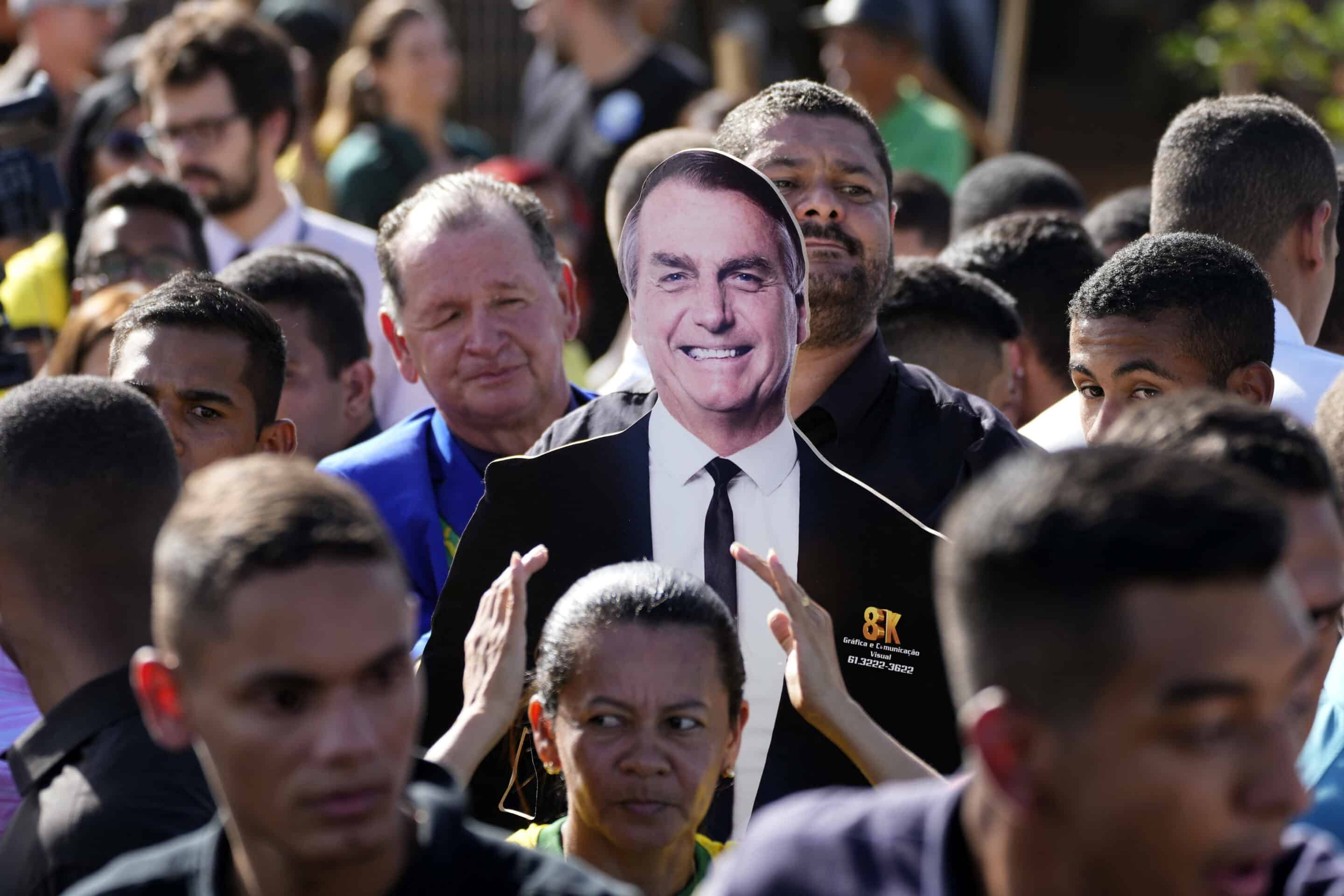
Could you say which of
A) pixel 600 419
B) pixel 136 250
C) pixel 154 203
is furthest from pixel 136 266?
pixel 600 419

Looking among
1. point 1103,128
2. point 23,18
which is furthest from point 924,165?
point 1103,128

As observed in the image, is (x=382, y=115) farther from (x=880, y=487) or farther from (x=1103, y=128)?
(x=1103, y=128)

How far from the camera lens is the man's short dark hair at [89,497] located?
248 cm

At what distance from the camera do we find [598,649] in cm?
262

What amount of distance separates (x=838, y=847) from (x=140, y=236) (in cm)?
377

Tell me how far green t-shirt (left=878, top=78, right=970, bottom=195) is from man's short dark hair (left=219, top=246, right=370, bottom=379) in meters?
2.90

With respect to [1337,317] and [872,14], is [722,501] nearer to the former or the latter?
[1337,317]

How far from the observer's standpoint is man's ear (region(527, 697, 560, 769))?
2703 millimetres

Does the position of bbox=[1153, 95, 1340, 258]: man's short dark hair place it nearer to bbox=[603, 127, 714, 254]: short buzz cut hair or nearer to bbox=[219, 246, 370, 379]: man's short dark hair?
bbox=[603, 127, 714, 254]: short buzz cut hair

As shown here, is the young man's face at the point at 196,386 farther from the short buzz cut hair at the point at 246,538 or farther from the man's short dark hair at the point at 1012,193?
the man's short dark hair at the point at 1012,193

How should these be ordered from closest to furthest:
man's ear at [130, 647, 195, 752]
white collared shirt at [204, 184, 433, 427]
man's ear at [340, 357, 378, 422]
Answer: man's ear at [130, 647, 195, 752] → man's ear at [340, 357, 378, 422] → white collared shirt at [204, 184, 433, 427]

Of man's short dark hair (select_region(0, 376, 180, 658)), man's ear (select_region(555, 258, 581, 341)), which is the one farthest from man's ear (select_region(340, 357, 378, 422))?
man's short dark hair (select_region(0, 376, 180, 658))

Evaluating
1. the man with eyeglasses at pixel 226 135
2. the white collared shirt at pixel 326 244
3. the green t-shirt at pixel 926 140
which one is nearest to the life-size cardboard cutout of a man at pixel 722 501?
the white collared shirt at pixel 326 244

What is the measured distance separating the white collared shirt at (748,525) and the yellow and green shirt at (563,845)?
0.07m
